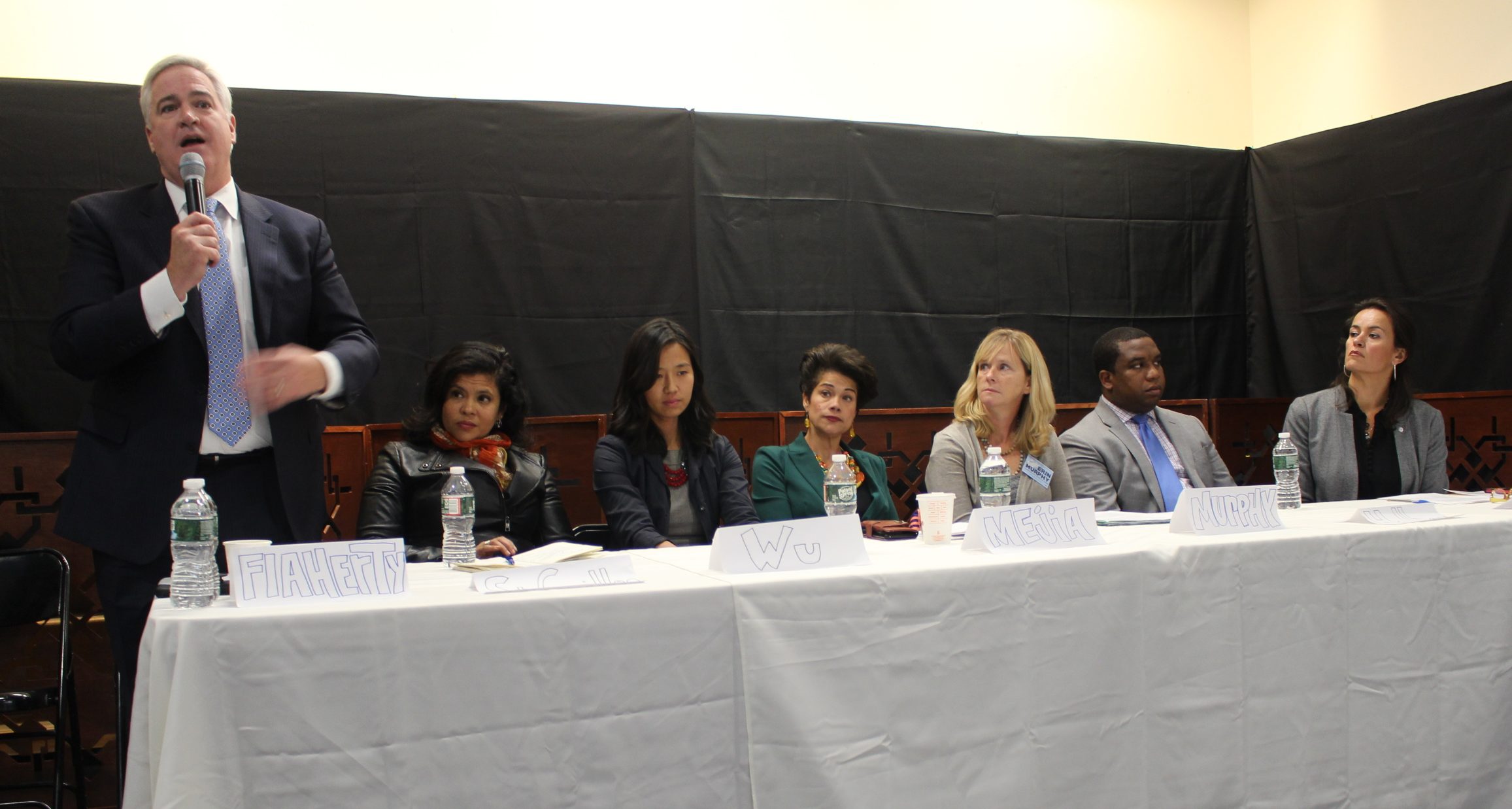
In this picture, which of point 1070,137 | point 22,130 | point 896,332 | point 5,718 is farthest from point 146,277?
point 1070,137

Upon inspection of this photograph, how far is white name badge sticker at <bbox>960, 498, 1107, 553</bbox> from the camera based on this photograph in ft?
5.78

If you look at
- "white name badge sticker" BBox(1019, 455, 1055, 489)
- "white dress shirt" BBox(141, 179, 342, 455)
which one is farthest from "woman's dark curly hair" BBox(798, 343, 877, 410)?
"white dress shirt" BBox(141, 179, 342, 455)

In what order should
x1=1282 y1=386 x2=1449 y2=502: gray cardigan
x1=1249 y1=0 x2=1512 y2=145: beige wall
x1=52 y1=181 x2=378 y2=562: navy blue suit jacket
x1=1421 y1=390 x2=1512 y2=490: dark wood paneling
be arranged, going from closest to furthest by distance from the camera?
x1=52 y1=181 x2=378 y2=562: navy blue suit jacket → x1=1282 y1=386 x2=1449 y2=502: gray cardigan → x1=1421 y1=390 x2=1512 y2=490: dark wood paneling → x1=1249 y1=0 x2=1512 y2=145: beige wall

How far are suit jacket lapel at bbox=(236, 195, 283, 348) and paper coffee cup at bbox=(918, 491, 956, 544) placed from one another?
120 centimetres

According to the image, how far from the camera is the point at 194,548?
143 centimetres

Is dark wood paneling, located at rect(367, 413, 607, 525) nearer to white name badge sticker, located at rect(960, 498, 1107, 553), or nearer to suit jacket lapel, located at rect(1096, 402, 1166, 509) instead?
suit jacket lapel, located at rect(1096, 402, 1166, 509)

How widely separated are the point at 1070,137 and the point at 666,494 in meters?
2.68

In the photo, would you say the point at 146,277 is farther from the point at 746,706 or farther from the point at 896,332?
the point at 896,332

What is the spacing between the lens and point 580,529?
2.79 m

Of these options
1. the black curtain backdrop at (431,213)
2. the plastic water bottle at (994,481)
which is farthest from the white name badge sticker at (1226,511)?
the black curtain backdrop at (431,213)

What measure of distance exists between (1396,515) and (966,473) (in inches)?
38.6

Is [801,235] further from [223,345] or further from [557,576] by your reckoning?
[557,576]

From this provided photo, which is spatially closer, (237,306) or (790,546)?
(790,546)

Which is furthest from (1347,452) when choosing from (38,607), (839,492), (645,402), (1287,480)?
(38,607)
